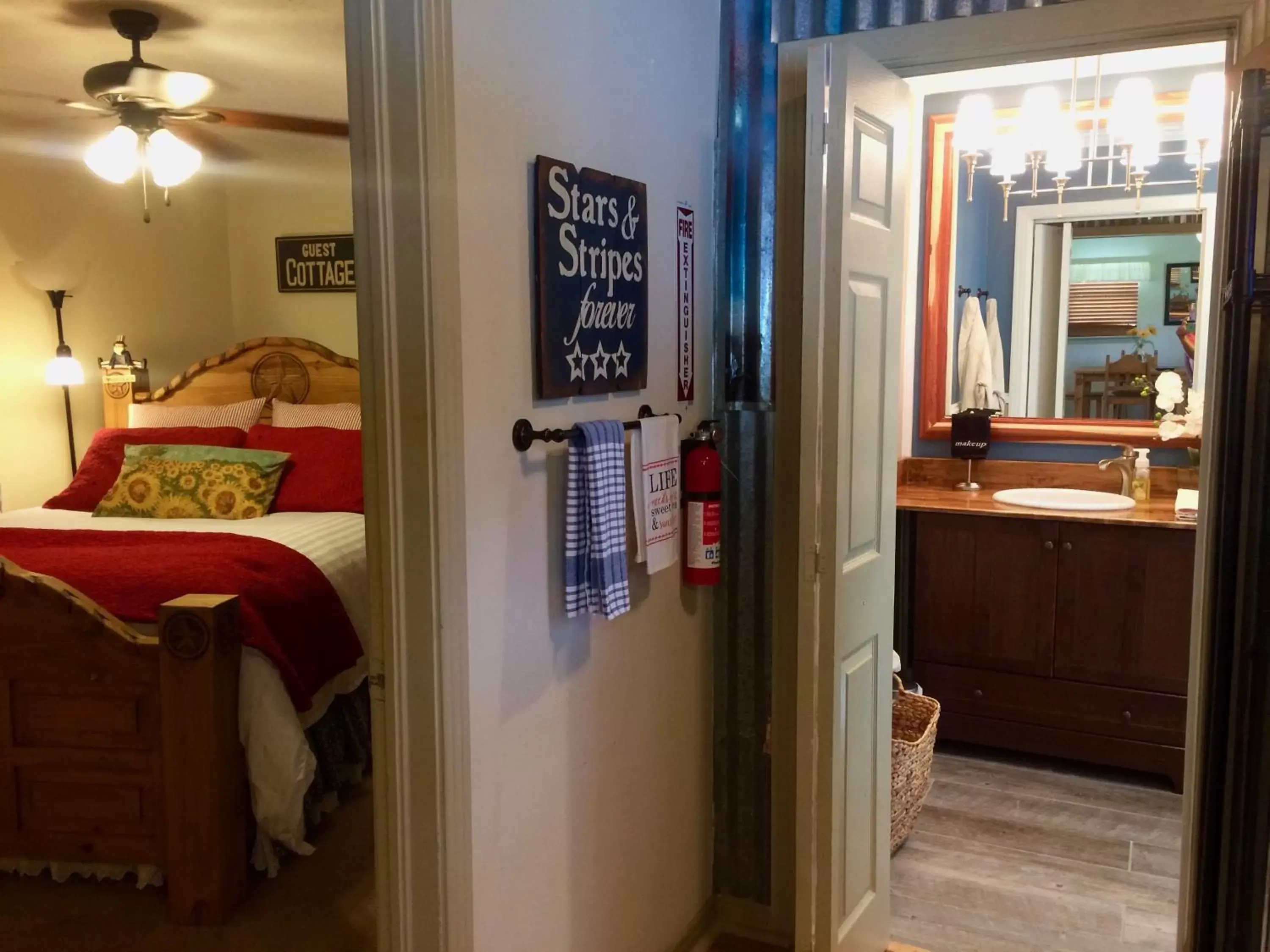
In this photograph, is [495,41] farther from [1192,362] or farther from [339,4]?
[1192,362]

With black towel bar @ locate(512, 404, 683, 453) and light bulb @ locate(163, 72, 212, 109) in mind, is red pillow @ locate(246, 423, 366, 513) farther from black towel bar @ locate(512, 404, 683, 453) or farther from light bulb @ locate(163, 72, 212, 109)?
black towel bar @ locate(512, 404, 683, 453)

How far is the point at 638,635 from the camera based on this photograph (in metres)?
2.08

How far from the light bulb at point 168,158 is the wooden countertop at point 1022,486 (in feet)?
8.96

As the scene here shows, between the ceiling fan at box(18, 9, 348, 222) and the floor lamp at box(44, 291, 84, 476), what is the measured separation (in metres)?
0.78

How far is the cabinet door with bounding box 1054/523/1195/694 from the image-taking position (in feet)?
10.4

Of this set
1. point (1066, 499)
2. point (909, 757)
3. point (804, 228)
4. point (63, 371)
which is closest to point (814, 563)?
point (804, 228)

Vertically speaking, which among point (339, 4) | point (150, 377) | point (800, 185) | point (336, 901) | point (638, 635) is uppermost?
point (339, 4)

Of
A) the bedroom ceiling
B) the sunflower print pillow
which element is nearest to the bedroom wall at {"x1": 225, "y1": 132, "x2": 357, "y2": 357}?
the bedroom ceiling

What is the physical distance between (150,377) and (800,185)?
3840 millimetres

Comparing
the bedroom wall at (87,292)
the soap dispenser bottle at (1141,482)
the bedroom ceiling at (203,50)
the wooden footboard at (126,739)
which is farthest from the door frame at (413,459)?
the bedroom wall at (87,292)

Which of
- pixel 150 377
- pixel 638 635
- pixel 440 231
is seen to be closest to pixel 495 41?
pixel 440 231

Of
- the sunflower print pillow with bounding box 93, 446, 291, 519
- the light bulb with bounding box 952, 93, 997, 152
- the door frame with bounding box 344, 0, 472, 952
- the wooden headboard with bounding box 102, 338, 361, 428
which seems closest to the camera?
the door frame with bounding box 344, 0, 472, 952

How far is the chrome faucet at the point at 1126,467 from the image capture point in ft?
11.6

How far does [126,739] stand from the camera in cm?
254
